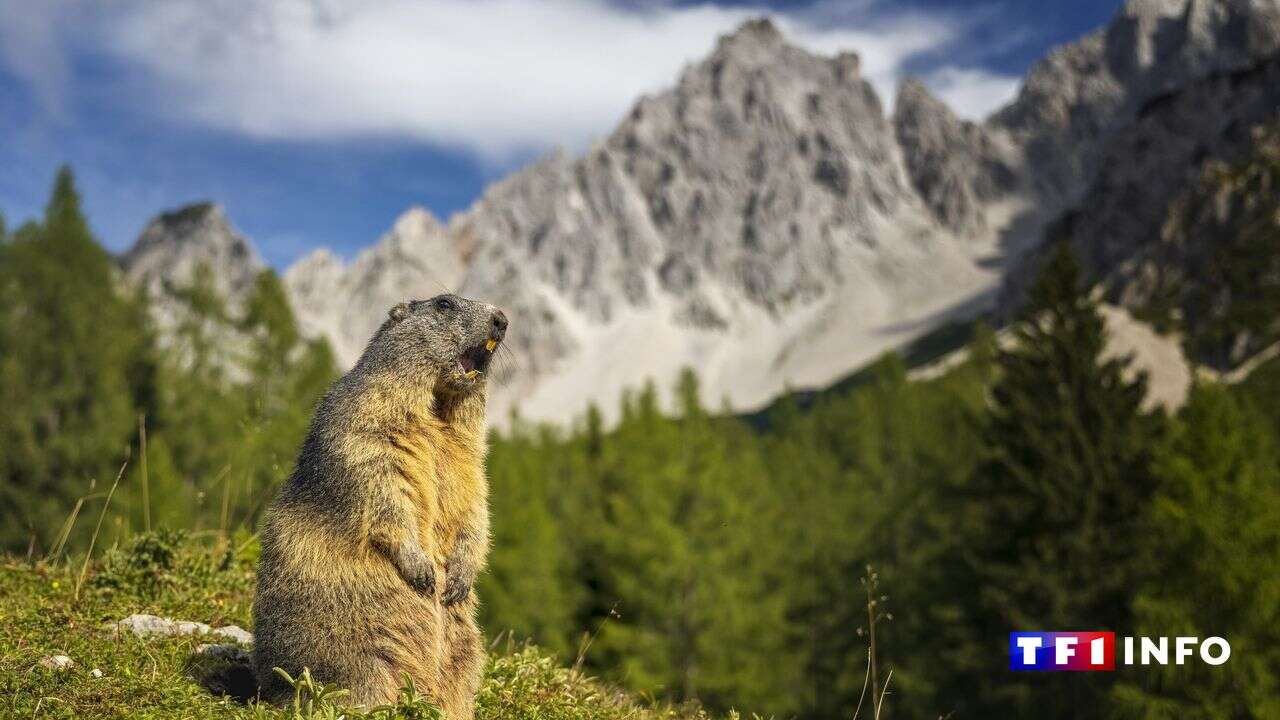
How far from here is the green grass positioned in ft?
15.0

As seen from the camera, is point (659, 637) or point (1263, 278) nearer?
point (659, 637)

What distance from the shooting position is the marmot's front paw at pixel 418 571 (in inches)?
201

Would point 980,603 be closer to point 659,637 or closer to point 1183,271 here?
point 659,637

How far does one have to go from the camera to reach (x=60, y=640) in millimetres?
5508

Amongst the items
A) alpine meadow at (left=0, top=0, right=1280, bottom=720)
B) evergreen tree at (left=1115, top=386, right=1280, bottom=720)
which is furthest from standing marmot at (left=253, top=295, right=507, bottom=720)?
evergreen tree at (left=1115, top=386, right=1280, bottom=720)

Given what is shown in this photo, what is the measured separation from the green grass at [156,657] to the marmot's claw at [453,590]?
74 cm

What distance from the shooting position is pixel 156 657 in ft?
17.9

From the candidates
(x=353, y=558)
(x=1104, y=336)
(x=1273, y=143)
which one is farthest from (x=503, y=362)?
(x=1273, y=143)

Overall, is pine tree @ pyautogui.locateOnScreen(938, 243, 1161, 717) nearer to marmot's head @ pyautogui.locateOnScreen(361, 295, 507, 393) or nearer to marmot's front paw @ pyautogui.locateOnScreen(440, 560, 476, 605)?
marmot's front paw @ pyautogui.locateOnScreen(440, 560, 476, 605)

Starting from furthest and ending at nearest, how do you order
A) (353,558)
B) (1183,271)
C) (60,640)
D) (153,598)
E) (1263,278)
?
1. (1183,271)
2. (1263,278)
3. (153,598)
4. (60,640)
5. (353,558)

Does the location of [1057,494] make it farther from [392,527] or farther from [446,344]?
[392,527]

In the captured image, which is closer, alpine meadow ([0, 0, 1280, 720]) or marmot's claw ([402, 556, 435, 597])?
marmot's claw ([402, 556, 435, 597])

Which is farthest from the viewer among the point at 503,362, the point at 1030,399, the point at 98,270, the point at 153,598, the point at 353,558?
the point at 98,270

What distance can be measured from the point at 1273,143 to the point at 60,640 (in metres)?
201
